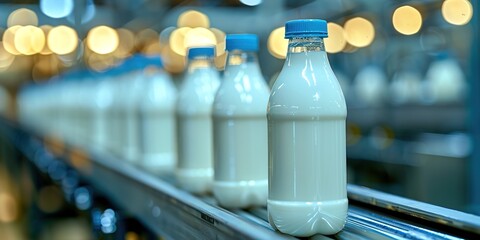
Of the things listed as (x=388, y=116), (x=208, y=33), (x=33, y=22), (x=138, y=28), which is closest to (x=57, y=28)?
(x=33, y=22)

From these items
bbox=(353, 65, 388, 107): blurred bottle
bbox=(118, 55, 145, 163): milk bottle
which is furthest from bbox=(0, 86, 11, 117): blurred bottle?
bbox=(118, 55, 145, 163): milk bottle

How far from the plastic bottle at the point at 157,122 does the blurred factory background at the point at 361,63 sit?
Result: 46 centimetres

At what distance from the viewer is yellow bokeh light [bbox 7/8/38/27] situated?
195 inches

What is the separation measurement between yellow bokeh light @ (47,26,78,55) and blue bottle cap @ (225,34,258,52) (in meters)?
3.54

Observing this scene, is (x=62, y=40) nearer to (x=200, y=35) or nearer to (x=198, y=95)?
(x=200, y=35)

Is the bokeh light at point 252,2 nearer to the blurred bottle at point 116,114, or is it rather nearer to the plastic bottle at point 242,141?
the blurred bottle at point 116,114

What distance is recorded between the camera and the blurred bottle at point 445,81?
156 inches

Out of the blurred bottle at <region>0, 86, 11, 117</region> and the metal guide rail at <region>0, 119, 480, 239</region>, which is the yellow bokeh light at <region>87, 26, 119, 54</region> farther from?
the blurred bottle at <region>0, 86, 11, 117</region>

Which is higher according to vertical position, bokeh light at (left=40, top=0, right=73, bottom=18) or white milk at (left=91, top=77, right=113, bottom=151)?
bokeh light at (left=40, top=0, right=73, bottom=18)

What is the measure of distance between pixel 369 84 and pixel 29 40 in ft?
11.5

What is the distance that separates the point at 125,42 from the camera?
157 inches

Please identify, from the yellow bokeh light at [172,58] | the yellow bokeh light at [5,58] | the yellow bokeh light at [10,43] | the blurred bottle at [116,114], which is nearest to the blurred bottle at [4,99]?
the yellow bokeh light at [5,58]

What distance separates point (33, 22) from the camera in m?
5.16

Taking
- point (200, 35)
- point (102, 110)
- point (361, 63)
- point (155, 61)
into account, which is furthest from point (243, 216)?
point (361, 63)
